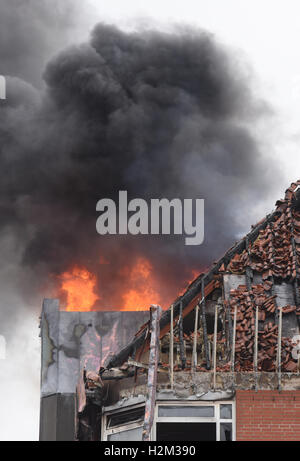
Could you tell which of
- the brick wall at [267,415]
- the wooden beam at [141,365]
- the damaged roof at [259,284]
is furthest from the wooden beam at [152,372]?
the brick wall at [267,415]

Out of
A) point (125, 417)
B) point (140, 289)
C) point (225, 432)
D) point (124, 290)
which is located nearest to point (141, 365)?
point (125, 417)

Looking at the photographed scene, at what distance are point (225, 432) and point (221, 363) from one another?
142 centimetres

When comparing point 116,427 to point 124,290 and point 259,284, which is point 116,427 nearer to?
point 259,284

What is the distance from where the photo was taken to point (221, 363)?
1555 cm

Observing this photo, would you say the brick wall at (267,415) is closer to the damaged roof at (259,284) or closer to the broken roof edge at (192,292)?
the damaged roof at (259,284)

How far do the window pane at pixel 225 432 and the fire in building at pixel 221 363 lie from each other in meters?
0.02

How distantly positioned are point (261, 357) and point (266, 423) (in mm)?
1295

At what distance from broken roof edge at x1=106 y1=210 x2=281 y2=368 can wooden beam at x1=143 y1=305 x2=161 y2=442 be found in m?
0.98

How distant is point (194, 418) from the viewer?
1499 cm

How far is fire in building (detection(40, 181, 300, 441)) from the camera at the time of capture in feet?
48.5

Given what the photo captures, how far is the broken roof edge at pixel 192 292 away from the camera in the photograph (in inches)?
631

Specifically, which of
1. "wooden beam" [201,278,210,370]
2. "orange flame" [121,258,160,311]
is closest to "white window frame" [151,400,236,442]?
"wooden beam" [201,278,210,370]
